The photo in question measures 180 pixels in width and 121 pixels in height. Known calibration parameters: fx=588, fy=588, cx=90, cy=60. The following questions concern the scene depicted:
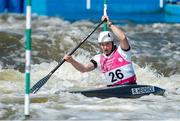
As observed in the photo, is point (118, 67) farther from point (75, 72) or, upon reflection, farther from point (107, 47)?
point (75, 72)

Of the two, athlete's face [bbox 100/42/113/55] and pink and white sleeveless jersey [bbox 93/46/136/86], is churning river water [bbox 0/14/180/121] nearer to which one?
pink and white sleeveless jersey [bbox 93/46/136/86]

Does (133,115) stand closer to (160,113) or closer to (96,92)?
(160,113)

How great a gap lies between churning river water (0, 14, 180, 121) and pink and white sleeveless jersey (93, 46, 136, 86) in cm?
35

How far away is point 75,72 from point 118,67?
111 inches

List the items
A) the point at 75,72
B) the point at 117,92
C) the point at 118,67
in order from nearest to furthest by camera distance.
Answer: the point at 117,92 → the point at 118,67 → the point at 75,72

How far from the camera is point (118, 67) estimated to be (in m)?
7.39

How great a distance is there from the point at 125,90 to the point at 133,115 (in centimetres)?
108

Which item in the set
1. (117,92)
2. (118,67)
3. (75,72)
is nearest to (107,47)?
(118,67)

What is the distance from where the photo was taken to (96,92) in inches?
284

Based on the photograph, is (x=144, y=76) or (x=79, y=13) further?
(x=79, y=13)

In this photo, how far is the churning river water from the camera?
20.8 feet

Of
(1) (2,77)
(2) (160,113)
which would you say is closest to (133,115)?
(2) (160,113)

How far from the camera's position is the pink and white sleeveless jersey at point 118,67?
24.1 ft

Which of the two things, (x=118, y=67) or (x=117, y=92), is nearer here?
(x=117, y=92)
